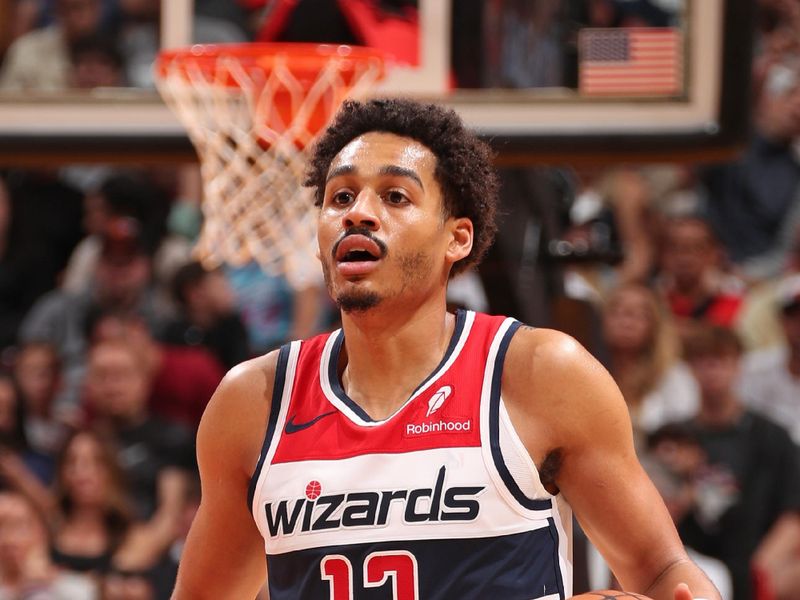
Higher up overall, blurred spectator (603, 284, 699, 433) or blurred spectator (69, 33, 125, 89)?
blurred spectator (69, 33, 125, 89)

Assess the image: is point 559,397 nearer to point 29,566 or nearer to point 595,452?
point 595,452

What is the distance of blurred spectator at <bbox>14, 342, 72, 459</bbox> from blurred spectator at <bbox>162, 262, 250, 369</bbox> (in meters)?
0.62

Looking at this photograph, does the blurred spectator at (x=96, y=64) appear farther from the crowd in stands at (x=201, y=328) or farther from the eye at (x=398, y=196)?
the eye at (x=398, y=196)

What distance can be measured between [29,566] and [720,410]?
3.29 meters

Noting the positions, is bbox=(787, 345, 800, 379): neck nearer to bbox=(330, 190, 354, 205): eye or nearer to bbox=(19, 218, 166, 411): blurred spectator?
bbox=(19, 218, 166, 411): blurred spectator

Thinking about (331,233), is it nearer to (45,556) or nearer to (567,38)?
(567,38)

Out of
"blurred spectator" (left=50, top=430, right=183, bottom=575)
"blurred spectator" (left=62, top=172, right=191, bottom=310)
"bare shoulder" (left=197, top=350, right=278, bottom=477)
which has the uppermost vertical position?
"bare shoulder" (left=197, top=350, right=278, bottom=477)

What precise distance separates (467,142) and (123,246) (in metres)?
4.70

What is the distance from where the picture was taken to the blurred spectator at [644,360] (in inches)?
274

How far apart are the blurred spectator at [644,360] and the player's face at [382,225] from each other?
393 cm

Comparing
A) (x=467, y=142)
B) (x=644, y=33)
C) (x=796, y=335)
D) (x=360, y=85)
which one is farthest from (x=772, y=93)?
(x=467, y=142)

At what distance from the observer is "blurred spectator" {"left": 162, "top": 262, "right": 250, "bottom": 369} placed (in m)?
7.34

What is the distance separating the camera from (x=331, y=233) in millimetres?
3068

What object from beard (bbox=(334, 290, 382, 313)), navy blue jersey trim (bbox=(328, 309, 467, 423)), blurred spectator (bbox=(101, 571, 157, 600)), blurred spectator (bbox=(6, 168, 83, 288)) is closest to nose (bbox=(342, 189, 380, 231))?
beard (bbox=(334, 290, 382, 313))
